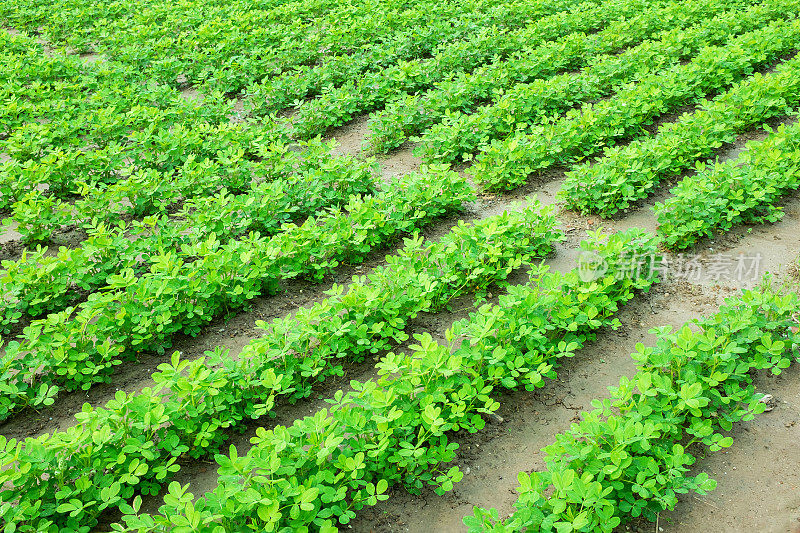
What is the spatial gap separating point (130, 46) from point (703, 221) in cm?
957

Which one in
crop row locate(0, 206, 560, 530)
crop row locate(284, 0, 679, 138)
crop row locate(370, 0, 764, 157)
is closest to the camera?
crop row locate(0, 206, 560, 530)

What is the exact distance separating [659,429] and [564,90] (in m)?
5.57

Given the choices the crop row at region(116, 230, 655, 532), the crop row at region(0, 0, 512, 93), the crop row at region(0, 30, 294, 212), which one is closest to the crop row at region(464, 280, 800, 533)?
the crop row at region(116, 230, 655, 532)

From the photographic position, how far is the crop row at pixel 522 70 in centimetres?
755

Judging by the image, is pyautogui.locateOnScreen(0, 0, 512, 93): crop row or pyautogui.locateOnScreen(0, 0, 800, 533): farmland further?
pyautogui.locateOnScreen(0, 0, 512, 93): crop row

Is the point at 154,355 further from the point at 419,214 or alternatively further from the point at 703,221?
the point at 703,221

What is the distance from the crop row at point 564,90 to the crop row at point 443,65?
93 cm

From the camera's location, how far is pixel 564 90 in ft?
25.8

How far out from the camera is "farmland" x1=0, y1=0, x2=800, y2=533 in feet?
10.3

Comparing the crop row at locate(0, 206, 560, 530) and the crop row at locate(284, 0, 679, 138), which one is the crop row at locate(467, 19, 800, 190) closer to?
the crop row at locate(0, 206, 560, 530)

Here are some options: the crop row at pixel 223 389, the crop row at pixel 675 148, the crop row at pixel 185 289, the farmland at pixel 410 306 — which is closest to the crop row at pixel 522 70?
the farmland at pixel 410 306

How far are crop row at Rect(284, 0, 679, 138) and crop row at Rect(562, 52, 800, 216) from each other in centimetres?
275

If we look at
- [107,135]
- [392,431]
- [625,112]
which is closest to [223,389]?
[392,431]

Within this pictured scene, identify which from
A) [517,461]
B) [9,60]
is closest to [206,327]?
[517,461]
